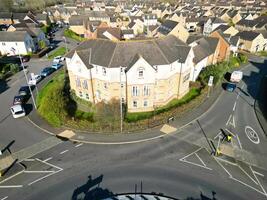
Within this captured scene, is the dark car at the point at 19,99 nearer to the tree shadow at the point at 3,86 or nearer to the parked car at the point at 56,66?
the tree shadow at the point at 3,86

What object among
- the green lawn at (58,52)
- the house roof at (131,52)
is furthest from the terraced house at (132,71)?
the green lawn at (58,52)

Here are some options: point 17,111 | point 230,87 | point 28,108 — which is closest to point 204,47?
point 230,87

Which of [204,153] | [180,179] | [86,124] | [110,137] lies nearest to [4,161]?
[86,124]

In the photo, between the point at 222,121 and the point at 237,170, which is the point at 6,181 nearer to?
the point at 237,170

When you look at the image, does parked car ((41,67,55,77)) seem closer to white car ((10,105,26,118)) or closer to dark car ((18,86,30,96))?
dark car ((18,86,30,96))

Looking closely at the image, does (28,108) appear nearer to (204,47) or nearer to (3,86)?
(3,86)

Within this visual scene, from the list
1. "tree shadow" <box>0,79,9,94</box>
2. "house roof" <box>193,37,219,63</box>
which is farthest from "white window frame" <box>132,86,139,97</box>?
"tree shadow" <box>0,79,9,94</box>
